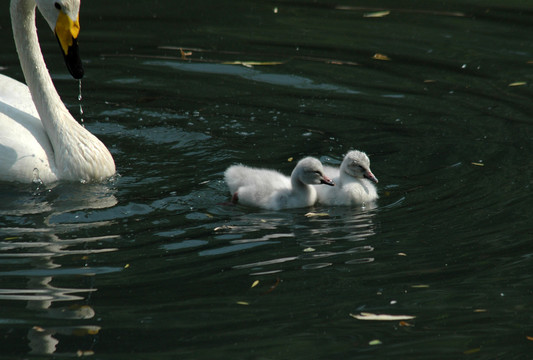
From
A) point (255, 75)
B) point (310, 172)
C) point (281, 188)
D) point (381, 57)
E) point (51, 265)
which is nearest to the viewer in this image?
point (51, 265)

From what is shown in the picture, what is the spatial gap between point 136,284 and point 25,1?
339 cm

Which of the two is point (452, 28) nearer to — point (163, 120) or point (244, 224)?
point (163, 120)

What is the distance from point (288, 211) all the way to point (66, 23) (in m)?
2.41

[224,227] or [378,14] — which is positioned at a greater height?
[378,14]

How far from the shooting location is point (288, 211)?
779 cm

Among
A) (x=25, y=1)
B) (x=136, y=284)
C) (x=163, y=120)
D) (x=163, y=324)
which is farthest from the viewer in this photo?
(x=163, y=120)

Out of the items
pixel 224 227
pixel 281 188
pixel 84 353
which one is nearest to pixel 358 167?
pixel 281 188

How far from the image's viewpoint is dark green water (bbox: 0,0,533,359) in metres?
5.63

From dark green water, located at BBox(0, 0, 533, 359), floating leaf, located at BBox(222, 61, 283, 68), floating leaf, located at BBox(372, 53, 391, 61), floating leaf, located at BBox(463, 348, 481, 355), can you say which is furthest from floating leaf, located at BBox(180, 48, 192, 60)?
floating leaf, located at BBox(463, 348, 481, 355)

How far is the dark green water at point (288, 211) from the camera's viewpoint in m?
5.63

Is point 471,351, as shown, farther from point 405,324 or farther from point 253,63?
point 253,63

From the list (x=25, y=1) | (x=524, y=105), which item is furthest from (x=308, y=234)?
(x=524, y=105)

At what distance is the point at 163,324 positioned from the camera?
5.65 m

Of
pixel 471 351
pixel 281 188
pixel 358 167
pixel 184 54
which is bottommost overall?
pixel 471 351
